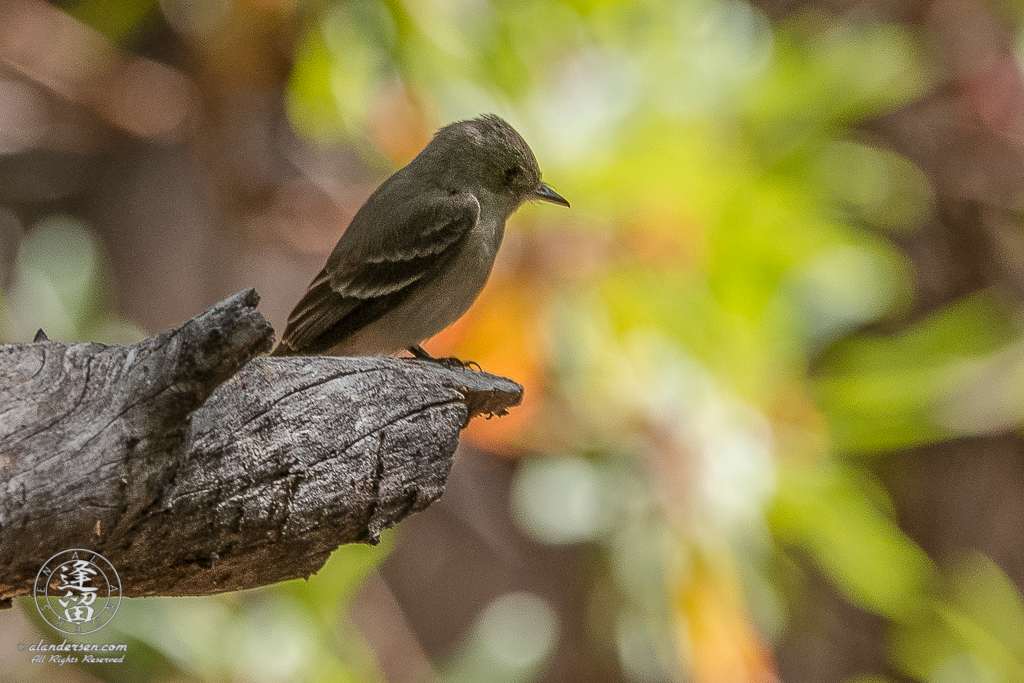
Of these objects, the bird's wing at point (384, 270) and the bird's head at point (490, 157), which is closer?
the bird's wing at point (384, 270)

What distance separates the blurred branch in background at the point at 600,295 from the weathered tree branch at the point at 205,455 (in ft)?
5.91

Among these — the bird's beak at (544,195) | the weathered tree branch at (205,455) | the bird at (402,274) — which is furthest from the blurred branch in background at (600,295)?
the weathered tree branch at (205,455)

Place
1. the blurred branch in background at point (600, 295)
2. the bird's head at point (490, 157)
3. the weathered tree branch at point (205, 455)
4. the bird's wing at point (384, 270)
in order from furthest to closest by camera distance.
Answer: the blurred branch in background at point (600, 295) → the bird's head at point (490, 157) → the bird's wing at point (384, 270) → the weathered tree branch at point (205, 455)

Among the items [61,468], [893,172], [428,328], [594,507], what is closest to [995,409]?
[893,172]

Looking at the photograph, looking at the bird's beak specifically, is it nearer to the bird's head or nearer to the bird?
the bird's head

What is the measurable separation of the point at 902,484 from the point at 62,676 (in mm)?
4193

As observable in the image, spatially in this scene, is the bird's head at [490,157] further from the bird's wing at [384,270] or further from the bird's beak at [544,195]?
the bird's wing at [384,270]

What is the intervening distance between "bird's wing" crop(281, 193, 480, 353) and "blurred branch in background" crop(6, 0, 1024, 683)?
0.99 meters

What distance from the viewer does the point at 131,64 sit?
417 cm

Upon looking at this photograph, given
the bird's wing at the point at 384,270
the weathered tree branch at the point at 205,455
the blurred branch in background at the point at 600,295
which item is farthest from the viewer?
the blurred branch in background at the point at 600,295

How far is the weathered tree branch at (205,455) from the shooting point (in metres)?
1.23

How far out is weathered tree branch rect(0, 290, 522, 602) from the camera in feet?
4.04

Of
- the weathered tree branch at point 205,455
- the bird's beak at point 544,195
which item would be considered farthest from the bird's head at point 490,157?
the weathered tree branch at point 205,455

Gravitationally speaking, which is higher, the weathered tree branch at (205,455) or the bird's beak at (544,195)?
the bird's beak at (544,195)
